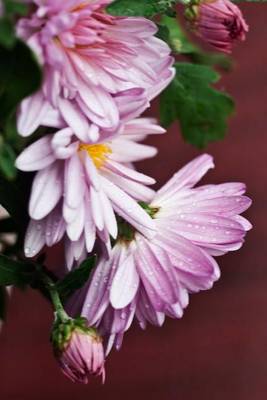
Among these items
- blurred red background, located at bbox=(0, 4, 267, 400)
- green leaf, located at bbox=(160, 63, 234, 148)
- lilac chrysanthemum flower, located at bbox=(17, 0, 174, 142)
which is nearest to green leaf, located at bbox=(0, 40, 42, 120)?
lilac chrysanthemum flower, located at bbox=(17, 0, 174, 142)

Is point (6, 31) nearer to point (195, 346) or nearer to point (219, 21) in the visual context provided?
point (219, 21)

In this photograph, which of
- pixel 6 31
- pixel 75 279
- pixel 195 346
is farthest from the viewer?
pixel 195 346

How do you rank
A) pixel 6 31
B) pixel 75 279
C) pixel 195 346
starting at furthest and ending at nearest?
pixel 195 346 < pixel 75 279 < pixel 6 31

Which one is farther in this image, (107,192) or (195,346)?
(195,346)

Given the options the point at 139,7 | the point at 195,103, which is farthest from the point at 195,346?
the point at 139,7

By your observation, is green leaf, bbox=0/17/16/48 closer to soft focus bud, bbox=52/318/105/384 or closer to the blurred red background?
soft focus bud, bbox=52/318/105/384

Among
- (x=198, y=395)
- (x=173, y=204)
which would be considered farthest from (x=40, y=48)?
(x=198, y=395)

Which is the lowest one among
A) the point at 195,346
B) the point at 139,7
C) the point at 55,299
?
the point at 195,346

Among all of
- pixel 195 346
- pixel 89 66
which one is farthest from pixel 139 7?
pixel 195 346

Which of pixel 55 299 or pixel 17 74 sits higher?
pixel 17 74
